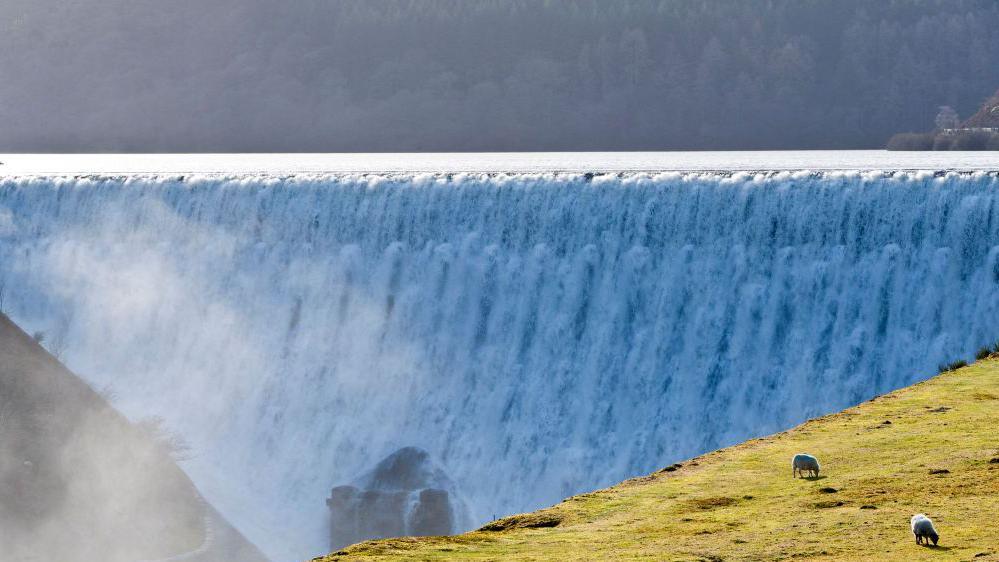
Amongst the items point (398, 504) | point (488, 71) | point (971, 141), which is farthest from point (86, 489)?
point (488, 71)

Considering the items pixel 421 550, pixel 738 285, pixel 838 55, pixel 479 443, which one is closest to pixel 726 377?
pixel 738 285

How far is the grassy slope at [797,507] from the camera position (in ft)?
52.7

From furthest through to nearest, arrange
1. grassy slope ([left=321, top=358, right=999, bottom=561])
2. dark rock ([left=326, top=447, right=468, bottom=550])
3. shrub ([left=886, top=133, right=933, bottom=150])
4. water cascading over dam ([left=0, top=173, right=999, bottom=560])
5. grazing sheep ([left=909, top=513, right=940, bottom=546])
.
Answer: shrub ([left=886, top=133, right=933, bottom=150]) < water cascading over dam ([left=0, top=173, right=999, bottom=560]) < dark rock ([left=326, top=447, right=468, bottom=550]) < grassy slope ([left=321, top=358, right=999, bottom=561]) < grazing sheep ([left=909, top=513, right=940, bottom=546])

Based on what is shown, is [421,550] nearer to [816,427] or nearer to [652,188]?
[816,427]

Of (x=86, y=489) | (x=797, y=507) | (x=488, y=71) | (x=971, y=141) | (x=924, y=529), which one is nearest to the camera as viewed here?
(x=924, y=529)

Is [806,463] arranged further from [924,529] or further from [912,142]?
[912,142]

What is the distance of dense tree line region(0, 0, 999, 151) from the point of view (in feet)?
483

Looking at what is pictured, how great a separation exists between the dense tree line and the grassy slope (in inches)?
4778

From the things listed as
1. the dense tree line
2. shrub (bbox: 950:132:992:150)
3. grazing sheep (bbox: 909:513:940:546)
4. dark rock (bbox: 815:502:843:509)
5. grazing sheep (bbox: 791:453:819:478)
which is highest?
the dense tree line

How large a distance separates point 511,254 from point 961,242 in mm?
13934

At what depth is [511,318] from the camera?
4716cm

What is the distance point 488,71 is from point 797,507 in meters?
146

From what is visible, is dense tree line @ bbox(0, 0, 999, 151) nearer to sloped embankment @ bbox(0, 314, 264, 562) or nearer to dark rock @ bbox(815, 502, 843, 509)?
sloped embankment @ bbox(0, 314, 264, 562)

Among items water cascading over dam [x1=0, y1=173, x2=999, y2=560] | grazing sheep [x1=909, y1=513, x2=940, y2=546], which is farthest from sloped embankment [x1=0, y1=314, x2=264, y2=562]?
grazing sheep [x1=909, y1=513, x2=940, y2=546]
